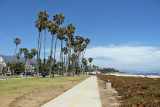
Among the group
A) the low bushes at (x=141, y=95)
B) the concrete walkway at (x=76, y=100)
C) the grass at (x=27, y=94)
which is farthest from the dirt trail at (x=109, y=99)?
the grass at (x=27, y=94)

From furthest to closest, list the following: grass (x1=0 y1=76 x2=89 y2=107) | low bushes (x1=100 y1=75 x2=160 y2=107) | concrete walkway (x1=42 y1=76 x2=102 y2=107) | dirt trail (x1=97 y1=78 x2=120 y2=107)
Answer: dirt trail (x1=97 y1=78 x2=120 y2=107), grass (x1=0 y1=76 x2=89 y2=107), concrete walkway (x1=42 y1=76 x2=102 y2=107), low bushes (x1=100 y1=75 x2=160 y2=107)

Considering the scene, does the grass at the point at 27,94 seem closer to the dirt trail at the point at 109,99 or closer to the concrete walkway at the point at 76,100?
the concrete walkway at the point at 76,100

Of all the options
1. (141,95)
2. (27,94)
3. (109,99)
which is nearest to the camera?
(141,95)

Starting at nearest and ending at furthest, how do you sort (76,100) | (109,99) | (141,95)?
(141,95) < (76,100) < (109,99)

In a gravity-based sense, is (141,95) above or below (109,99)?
above

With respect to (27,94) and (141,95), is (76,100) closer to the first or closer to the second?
(141,95)

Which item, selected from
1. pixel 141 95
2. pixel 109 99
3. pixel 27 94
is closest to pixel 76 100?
pixel 109 99

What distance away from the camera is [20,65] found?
8962 cm

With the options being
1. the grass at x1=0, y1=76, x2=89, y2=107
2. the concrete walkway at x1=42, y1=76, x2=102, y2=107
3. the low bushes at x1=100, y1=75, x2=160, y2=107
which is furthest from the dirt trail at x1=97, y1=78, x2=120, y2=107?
the grass at x1=0, y1=76, x2=89, y2=107

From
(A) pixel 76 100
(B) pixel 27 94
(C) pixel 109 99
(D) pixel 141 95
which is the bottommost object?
(C) pixel 109 99

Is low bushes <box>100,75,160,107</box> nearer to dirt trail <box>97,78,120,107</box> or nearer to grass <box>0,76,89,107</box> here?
dirt trail <box>97,78,120,107</box>

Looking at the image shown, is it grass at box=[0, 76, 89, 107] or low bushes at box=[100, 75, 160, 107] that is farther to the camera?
grass at box=[0, 76, 89, 107]

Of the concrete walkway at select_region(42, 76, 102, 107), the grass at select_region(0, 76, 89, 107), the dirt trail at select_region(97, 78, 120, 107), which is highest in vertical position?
the grass at select_region(0, 76, 89, 107)

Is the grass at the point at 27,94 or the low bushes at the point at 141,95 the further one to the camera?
the grass at the point at 27,94
